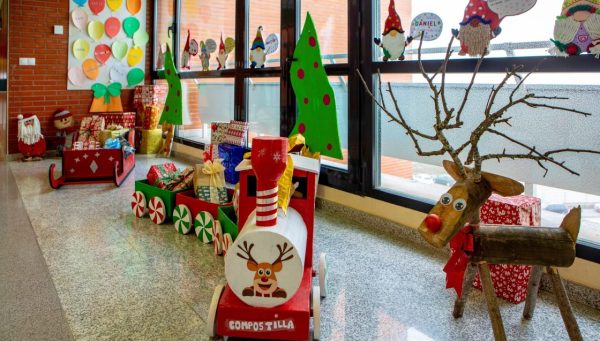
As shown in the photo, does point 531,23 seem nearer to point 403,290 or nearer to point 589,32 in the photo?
point 589,32

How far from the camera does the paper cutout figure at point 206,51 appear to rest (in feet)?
18.4

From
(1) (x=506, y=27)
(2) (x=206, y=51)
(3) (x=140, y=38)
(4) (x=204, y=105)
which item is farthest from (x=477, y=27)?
(3) (x=140, y=38)

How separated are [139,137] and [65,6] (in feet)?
6.64

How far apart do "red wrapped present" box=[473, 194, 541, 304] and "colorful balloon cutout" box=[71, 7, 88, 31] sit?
6271 mm

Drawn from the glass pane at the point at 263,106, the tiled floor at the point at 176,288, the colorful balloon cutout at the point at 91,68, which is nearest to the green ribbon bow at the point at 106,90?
the colorful balloon cutout at the point at 91,68

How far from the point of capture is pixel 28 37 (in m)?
6.30

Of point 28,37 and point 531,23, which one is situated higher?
point 28,37

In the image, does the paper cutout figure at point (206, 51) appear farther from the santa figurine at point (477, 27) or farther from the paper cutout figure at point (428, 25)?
the santa figurine at point (477, 27)

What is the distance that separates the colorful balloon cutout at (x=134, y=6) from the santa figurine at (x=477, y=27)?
5.70m

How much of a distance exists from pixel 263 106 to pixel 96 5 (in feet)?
11.6

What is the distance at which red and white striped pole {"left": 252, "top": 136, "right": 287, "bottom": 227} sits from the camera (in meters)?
1.73

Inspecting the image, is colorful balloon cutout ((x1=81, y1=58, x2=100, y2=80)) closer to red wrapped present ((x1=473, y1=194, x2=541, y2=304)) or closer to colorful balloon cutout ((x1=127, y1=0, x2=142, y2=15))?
colorful balloon cutout ((x1=127, y1=0, x2=142, y2=15))

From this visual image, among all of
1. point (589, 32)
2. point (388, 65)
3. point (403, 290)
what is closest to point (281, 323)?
point (403, 290)

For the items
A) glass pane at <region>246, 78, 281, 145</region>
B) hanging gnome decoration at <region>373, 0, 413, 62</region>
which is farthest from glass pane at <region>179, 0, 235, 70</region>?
hanging gnome decoration at <region>373, 0, 413, 62</region>
